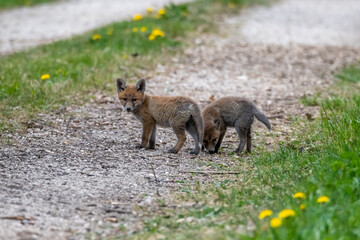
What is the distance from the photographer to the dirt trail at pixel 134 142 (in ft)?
16.4

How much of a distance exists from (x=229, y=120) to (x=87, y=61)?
13.3ft

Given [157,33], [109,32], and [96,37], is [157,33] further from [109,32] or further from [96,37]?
[96,37]

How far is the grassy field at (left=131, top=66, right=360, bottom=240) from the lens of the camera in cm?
420

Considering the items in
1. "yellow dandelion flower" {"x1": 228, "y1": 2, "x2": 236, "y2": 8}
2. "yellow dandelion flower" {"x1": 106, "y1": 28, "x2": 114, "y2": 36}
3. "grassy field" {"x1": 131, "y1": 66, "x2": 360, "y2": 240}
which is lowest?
"grassy field" {"x1": 131, "y1": 66, "x2": 360, "y2": 240}

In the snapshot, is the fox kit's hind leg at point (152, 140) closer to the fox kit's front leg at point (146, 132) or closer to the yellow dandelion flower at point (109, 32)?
the fox kit's front leg at point (146, 132)

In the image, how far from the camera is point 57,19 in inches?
661

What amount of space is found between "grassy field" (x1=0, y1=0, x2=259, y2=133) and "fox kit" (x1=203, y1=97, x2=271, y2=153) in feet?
8.27

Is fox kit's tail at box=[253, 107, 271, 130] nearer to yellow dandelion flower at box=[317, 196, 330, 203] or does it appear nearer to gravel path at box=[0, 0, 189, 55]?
yellow dandelion flower at box=[317, 196, 330, 203]

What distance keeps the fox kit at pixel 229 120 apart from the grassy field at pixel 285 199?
30.3 inches

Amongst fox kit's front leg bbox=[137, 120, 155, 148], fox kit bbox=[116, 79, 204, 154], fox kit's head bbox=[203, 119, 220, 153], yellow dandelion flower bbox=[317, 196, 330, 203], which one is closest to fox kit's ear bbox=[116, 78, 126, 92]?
fox kit bbox=[116, 79, 204, 154]

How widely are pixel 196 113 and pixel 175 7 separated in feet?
25.9

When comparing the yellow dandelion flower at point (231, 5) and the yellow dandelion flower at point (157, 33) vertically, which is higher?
the yellow dandelion flower at point (231, 5)

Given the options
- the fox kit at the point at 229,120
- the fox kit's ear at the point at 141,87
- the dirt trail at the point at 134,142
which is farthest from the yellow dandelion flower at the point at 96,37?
the fox kit at the point at 229,120

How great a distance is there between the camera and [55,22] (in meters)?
16.3
